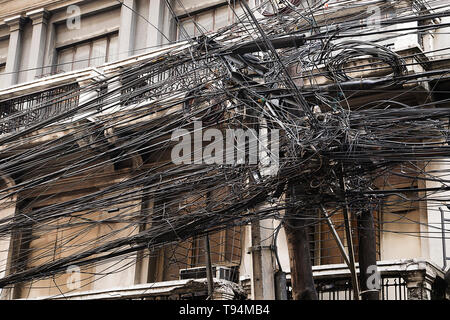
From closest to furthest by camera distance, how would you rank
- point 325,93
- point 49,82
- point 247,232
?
point 325,93
point 247,232
point 49,82

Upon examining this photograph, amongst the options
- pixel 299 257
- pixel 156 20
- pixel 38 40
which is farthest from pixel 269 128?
pixel 38 40

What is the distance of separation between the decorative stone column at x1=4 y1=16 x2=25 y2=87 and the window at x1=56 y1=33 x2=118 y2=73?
0.81 metres

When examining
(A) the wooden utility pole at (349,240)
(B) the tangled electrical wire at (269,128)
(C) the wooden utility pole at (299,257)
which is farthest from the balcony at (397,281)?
(C) the wooden utility pole at (299,257)

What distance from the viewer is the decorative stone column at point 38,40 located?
15539mm

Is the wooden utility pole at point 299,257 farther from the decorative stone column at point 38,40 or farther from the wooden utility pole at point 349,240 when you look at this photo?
the decorative stone column at point 38,40

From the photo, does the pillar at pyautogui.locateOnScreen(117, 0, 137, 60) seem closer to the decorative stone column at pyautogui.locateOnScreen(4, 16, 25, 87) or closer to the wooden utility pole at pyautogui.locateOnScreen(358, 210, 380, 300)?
the decorative stone column at pyautogui.locateOnScreen(4, 16, 25, 87)

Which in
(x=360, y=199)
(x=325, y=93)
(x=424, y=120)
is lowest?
(x=360, y=199)

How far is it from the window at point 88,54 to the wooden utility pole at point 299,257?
7.75 metres

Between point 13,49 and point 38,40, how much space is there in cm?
57
